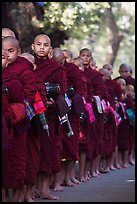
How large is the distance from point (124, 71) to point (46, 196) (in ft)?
22.7

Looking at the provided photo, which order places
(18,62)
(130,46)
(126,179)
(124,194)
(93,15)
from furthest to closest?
(130,46) < (93,15) < (126,179) < (124,194) < (18,62)

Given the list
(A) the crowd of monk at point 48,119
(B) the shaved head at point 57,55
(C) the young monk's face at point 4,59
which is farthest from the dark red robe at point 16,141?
(B) the shaved head at point 57,55

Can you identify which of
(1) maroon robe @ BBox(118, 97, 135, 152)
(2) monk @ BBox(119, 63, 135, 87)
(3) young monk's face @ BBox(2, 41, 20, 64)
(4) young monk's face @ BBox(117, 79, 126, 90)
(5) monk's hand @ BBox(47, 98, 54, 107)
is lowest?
(1) maroon robe @ BBox(118, 97, 135, 152)

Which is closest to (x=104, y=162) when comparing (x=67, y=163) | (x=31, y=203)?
(x=67, y=163)

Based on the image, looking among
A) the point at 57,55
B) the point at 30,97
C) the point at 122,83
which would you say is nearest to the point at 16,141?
the point at 30,97

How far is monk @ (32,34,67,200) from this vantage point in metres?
8.95

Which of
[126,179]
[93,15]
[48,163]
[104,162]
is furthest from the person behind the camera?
[93,15]

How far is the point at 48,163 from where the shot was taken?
29.4ft

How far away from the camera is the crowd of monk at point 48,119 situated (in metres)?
7.75

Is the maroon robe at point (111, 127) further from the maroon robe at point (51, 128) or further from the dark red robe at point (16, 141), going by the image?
the dark red robe at point (16, 141)

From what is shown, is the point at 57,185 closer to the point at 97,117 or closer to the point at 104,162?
the point at 97,117

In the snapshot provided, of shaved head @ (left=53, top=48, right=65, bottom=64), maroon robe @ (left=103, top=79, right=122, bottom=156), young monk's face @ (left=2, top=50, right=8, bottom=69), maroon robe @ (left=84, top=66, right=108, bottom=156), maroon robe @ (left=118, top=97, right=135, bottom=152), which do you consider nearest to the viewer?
young monk's face @ (left=2, top=50, right=8, bottom=69)

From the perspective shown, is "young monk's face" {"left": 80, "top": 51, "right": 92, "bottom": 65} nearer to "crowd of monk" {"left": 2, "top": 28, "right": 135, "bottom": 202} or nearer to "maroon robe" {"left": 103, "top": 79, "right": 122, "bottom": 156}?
"crowd of monk" {"left": 2, "top": 28, "right": 135, "bottom": 202}

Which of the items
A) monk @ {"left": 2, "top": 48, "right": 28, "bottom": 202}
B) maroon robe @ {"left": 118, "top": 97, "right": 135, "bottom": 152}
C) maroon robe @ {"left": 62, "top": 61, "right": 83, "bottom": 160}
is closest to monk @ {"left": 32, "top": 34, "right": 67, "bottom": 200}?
monk @ {"left": 2, "top": 48, "right": 28, "bottom": 202}
